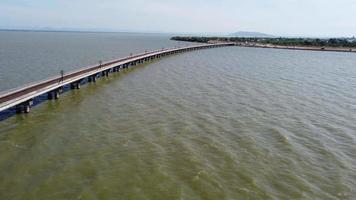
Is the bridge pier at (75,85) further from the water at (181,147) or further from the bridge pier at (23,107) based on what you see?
the bridge pier at (23,107)

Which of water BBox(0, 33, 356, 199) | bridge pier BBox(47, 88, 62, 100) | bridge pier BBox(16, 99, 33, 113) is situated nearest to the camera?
water BBox(0, 33, 356, 199)

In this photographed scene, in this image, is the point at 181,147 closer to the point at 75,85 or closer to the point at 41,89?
the point at 41,89

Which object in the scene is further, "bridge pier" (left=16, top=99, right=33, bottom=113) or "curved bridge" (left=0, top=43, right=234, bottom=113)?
"bridge pier" (left=16, top=99, right=33, bottom=113)

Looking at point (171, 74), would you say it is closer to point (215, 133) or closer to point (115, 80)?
point (115, 80)

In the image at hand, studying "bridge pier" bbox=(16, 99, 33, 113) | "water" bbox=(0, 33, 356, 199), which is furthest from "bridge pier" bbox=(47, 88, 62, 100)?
"bridge pier" bbox=(16, 99, 33, 113)

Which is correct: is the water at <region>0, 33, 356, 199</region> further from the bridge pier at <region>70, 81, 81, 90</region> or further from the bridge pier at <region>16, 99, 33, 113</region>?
the bridge pier at <region>70, 81, 81, 90</region>

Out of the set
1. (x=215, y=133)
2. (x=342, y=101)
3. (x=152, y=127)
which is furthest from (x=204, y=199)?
(x=342, y=101)

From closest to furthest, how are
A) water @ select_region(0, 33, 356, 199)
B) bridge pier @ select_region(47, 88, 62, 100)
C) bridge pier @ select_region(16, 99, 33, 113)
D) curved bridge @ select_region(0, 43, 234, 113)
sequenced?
water @ select_region(0, 33, 356, 199)
curved bridge @ select_region(0, 43, 234, 113)
bridge pier @ select_region(16, 99, 33, 113)
bridge pier @ select_region(47, 88, 62, 100)

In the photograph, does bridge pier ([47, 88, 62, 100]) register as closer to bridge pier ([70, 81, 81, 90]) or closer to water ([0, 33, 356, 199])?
water ([0, 33, 356, 199])

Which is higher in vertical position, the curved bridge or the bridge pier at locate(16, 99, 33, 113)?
the curved bridge

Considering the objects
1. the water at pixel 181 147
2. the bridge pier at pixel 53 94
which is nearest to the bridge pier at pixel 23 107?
the water at pixel 181 147
